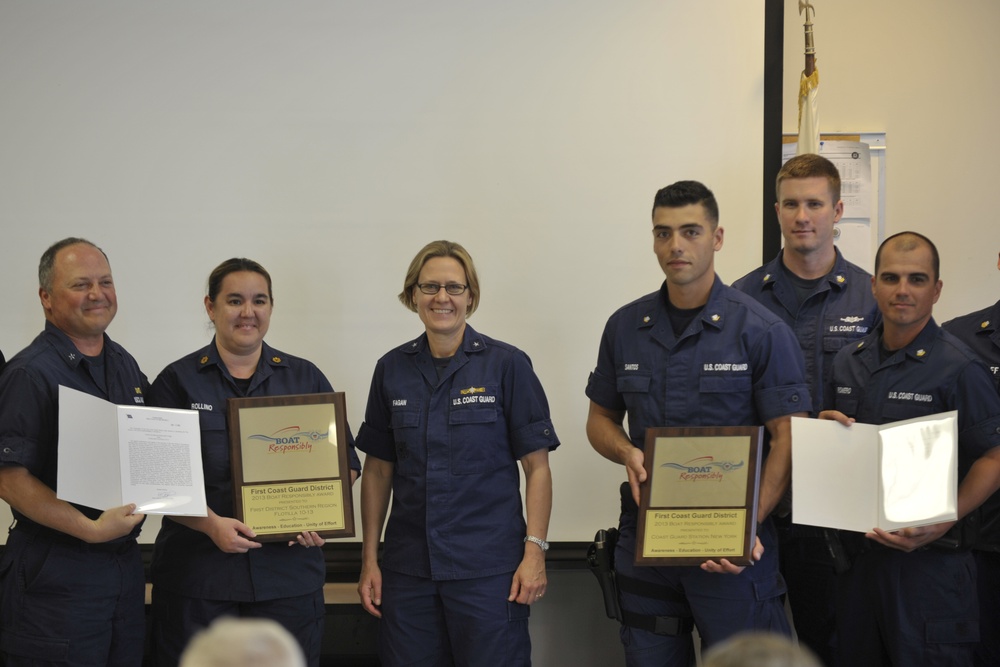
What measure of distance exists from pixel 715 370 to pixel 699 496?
40 cm

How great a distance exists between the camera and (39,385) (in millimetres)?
2857

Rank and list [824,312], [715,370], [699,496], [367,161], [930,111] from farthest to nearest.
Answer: [930,111]
[367,161]
[824,312]
[715,370]
[699,496]

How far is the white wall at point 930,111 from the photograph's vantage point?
4320 mm

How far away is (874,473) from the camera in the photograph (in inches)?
110

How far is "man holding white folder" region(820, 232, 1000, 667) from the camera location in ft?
9.16

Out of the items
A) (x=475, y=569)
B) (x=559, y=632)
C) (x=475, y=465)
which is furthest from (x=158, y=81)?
(x=559, y=632)

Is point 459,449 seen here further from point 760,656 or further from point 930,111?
point 930,111

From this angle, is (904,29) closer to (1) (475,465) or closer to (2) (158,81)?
(1) (475,465)

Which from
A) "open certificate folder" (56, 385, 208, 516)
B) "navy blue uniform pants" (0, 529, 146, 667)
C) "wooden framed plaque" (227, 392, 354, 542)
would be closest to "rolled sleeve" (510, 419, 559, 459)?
"wooden framed plaque" (227, 392, 354, 542)

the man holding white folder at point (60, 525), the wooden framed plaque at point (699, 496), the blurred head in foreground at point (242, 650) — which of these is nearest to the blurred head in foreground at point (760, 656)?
the blurred head in foreground at point (242, 650)

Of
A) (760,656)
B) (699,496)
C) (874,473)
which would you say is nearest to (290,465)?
(699,496)

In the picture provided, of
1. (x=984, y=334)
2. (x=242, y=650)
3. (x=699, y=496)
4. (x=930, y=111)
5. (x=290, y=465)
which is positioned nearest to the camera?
(x=242, y=650)

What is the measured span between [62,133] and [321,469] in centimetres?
205

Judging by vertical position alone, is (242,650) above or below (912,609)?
above
